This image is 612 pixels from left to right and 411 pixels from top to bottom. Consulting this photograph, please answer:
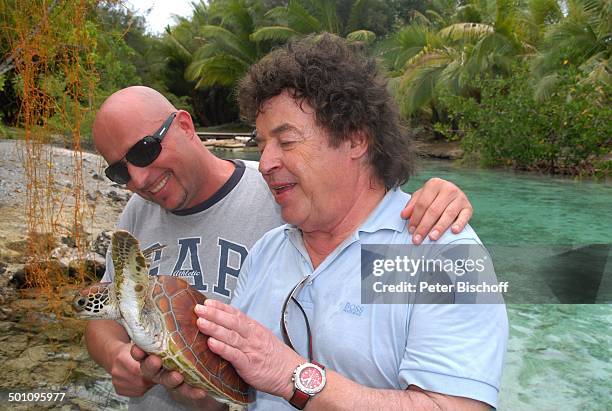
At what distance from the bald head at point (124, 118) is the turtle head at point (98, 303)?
1.96 feet

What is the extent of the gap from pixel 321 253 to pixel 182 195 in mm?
701

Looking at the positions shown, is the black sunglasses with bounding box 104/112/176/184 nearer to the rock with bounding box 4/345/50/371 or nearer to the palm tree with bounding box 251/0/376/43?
the rock with bounding box 4/345/50/371

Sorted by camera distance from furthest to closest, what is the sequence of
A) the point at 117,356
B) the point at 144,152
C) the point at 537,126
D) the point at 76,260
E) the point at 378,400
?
the point at 537,126 → the point at 76,260 → the point at 144,152 → the point at 117,356 → the point at 378,400

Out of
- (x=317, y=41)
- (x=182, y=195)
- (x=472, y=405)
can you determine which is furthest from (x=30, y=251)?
(x=472, y=405)

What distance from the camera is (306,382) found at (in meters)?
1.23

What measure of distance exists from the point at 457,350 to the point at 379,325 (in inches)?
7.3

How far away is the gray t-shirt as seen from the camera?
2.03 metres

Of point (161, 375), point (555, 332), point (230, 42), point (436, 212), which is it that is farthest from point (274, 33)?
point (436, 212)

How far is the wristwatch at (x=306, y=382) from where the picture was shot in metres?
1.22

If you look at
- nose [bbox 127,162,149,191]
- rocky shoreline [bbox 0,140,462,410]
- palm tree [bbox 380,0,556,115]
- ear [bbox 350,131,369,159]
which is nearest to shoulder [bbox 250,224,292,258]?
ear [bbox 350,131,369,159]

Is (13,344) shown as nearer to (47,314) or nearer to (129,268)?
(47,314)

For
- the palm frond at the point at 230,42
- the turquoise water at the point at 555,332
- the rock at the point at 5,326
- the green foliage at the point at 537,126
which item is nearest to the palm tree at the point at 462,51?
the green foliage at the point at 537,126

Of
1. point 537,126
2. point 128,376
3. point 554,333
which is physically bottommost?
point 554,333

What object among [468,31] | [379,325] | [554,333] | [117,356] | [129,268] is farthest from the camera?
[468,31]
